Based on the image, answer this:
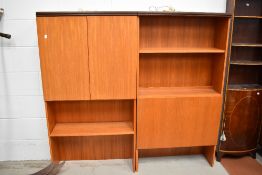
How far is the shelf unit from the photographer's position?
2381mm

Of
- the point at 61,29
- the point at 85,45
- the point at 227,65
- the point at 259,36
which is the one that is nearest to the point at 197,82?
the point at 227,65

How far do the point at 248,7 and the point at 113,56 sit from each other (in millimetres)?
1656

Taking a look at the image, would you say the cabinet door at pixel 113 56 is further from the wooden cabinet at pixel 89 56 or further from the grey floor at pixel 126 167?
the grey floor at pixel 126 167

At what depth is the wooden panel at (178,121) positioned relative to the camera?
7.79 feet

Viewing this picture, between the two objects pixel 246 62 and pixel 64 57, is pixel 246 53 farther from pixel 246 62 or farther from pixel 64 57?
pixel 64 57

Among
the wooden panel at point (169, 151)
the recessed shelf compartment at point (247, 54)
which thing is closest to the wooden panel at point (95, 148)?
the wooden panel at point (169, 151)

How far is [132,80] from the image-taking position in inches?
89.0

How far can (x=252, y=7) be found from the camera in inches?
99.4

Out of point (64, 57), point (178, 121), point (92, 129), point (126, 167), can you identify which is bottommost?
point (126, 167)

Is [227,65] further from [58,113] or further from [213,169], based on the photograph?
[58,113]

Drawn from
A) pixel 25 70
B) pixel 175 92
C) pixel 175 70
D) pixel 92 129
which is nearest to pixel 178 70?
pixel 175 70

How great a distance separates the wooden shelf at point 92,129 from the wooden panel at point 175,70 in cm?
54

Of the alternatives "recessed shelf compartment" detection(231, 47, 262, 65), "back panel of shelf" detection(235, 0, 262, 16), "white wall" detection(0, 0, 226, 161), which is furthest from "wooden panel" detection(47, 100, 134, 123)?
"back panel of shelf" detection(235, 0, 262, 16)

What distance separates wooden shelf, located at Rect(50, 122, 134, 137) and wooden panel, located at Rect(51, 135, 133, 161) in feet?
0.65
